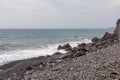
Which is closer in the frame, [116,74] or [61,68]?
[116,74]

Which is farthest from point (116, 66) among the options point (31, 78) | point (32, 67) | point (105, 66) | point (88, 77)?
point (32, 67)

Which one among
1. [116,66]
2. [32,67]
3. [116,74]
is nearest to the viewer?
[116,74]

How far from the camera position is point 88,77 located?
12.7m

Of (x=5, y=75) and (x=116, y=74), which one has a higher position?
(x=116, y=74)

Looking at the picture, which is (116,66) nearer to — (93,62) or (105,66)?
(105,66)

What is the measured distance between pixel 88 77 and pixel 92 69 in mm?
1308

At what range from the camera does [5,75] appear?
720 inches

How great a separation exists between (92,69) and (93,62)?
192 centimetres

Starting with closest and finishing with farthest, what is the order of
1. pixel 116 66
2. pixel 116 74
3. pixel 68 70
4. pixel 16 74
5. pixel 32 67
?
pixel 116 74 < pixel 116 66 < pixel 68 70 < pixel 16 74 < pixel 32 67

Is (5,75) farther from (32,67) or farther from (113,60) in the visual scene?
(113,60)

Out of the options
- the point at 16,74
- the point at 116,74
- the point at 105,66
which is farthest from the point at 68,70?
the point at 16,74

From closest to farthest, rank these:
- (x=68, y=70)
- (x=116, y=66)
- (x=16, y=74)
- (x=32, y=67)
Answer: (x=116, y=66) → (x=68, y=70) → (x=16, y=74) → (x=32, y=67)

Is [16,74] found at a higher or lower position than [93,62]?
lower

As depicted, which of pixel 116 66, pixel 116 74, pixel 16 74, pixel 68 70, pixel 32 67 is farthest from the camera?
pixel 32 67
